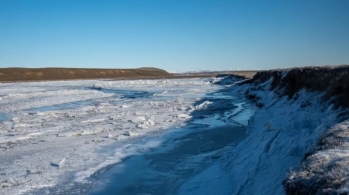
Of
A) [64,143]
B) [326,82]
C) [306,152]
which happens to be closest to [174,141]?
[64,143]

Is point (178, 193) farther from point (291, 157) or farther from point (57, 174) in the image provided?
point (57, 174)

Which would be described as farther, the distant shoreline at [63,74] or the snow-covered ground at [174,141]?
the distant shoreline at [63,74]

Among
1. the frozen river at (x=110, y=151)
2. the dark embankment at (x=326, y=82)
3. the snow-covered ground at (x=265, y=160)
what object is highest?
the dark embankment at (x=326, y=82)

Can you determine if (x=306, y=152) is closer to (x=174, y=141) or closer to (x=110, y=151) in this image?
(x=174, y=141)

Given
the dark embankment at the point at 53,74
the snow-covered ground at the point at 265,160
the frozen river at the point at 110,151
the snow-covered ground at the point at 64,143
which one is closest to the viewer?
the snow-covered ground at the point at 265,160

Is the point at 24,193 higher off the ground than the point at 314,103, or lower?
lower

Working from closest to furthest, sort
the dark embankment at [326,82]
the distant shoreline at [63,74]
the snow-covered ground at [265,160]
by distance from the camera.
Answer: the snow-covered ground at [265,160] < the dark embankment at [326,82] < the distant shoreline at [63,74]

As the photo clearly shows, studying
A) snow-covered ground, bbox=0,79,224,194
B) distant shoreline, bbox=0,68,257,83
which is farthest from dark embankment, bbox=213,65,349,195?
distant shoreline, bbox=0,68,257,83

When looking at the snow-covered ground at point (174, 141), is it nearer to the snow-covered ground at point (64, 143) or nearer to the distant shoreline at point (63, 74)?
the snow-covered ground at point (64, 143)

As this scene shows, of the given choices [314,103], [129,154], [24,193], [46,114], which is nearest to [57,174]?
[24,193]

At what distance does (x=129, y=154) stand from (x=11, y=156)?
3.03 meters

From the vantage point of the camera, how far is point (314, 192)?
2.75 m

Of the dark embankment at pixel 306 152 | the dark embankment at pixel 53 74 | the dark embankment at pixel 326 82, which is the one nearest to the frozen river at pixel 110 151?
the dark embankment at pixel 306 152

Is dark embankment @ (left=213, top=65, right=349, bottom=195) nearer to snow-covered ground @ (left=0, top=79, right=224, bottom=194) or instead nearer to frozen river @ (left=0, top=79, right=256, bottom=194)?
frozen river @ (left=0, top=79, right=256, bottom=194)
